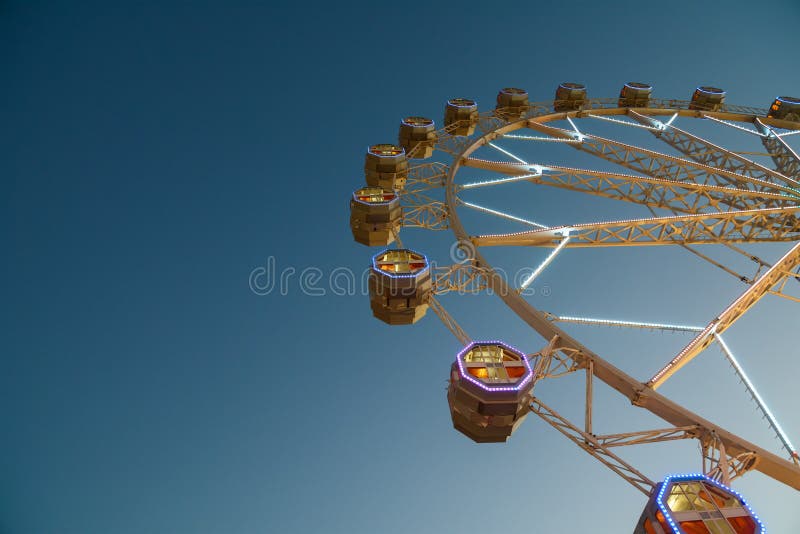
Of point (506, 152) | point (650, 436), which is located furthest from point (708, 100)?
point (650, 436)

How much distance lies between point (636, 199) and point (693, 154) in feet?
31.2

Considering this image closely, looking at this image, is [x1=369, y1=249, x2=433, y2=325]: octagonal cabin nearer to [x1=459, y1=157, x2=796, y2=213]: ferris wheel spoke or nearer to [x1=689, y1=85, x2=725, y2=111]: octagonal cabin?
[x1=459, y1=157, x2=796, y2=213]: ferris wheel spoke

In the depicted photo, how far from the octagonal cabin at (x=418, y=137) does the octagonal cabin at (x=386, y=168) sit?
140 inches

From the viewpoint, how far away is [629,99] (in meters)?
32.2

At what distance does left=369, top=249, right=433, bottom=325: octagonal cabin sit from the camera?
14.3m

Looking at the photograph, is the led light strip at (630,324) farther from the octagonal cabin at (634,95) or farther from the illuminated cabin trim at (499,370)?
the octagonal cabin at (634,95)

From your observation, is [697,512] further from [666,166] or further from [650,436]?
[666,166]

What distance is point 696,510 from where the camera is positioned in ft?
28.1

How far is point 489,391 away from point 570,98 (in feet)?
91.7

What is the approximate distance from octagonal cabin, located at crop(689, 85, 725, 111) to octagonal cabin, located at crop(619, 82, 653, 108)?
3.61 metres

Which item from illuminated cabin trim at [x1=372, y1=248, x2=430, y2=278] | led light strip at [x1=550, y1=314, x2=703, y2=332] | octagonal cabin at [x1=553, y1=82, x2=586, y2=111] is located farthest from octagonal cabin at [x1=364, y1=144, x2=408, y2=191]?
octagonal cabin at [x1=553, y1=82, x2=586, y2=111]

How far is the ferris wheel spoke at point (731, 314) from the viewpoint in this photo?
11.5 meters

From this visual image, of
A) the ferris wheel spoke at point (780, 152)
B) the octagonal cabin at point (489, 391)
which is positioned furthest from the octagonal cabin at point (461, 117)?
the octagonal cabin at point (489, 391)

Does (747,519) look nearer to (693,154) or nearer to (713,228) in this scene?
Answer: (713,228)
